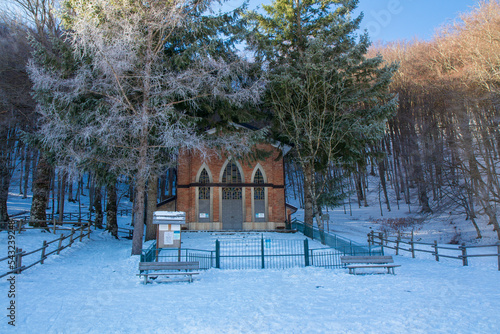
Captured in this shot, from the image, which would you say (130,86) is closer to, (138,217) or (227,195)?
(138,217)

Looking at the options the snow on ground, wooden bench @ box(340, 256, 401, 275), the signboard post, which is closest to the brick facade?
the signboard post

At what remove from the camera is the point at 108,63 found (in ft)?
41.5

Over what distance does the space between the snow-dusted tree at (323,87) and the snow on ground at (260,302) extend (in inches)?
336

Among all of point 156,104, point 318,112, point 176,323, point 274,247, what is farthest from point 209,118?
point 176,323

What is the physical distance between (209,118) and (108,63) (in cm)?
664

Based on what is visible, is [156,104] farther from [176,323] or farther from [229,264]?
[176,323]

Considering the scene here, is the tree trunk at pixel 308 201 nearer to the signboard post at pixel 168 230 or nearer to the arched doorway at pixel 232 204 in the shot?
the arched doorway at pixel 232 204

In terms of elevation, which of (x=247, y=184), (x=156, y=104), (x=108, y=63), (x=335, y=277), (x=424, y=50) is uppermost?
(x=424, y=50)

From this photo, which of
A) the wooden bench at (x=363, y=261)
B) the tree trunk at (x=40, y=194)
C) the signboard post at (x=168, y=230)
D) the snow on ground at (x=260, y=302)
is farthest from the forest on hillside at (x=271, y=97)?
the wooden bench at (x=363, y=261)

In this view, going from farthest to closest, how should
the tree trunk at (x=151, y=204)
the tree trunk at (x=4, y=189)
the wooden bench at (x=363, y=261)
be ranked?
the tree trunk at (x=4, y=189) < the tree trunk at (x=151, y=204) < the wooden bench at (x=363, y=261)

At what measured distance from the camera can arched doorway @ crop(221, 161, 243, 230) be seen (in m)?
22.0

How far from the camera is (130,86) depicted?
46.8ft

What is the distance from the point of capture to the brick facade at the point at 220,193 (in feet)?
71.5

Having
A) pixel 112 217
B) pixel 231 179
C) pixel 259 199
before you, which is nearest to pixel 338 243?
pixel 259 199
